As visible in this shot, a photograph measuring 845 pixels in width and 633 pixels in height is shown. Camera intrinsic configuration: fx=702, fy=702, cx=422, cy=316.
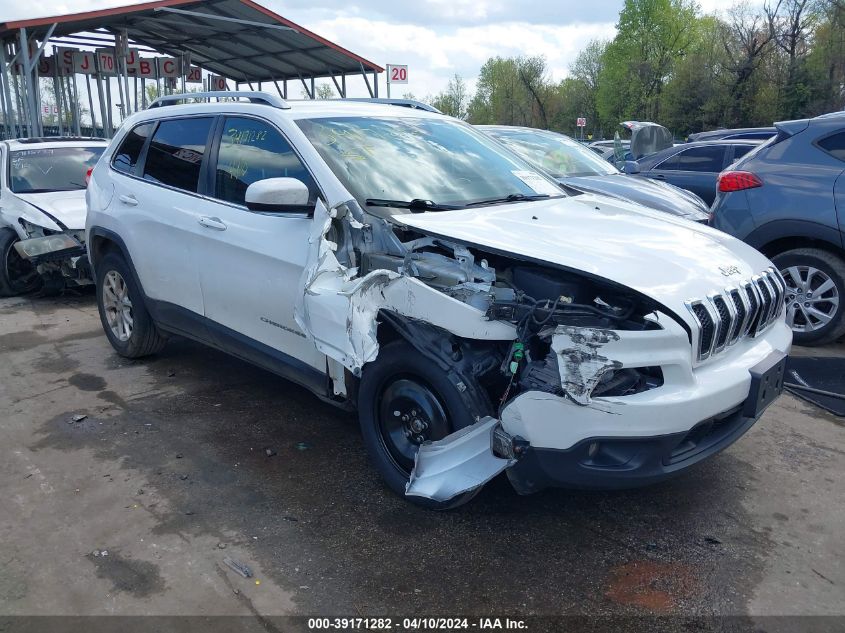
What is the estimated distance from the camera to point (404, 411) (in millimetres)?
3305

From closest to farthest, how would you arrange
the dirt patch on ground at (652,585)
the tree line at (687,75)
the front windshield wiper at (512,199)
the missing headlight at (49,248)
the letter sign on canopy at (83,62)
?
the dirt patch on ground at (652,585) → the front windshield wiper at (512,199) → the missing headlight at (49,248) → the letter sign on canopy at (83,62) → the tree line at (687,75)

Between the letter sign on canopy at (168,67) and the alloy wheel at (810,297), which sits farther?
the letter sign on canopy at (168,67)

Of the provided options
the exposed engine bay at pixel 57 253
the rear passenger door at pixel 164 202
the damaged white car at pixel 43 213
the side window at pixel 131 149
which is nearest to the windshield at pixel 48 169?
the damaged white car at pixel 43 213

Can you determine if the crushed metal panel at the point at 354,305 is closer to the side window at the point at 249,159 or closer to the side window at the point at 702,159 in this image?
the side window at the point at 249,159

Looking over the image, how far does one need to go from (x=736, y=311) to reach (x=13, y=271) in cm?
804

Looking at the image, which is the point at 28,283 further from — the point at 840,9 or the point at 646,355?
the point at 840,9

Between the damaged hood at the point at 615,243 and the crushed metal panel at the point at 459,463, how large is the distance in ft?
2.53

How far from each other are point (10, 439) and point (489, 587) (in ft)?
10.4

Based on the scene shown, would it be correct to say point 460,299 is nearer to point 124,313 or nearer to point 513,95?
point 124,313

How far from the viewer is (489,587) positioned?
2822 millimetres

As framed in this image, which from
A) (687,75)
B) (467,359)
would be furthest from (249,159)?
(687,75)

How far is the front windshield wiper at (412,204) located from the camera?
346 cm

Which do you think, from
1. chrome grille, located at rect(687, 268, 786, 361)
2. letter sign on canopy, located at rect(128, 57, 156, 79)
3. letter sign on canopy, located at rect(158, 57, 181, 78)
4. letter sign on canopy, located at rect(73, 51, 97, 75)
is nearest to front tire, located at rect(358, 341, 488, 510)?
chrome grille, located at rect(687, 268, 786, 361)

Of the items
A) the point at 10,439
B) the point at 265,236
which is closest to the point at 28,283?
the point at 10,439
